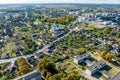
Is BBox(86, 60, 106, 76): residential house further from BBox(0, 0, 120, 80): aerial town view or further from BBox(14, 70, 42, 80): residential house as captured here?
BBox(14, 70, 42, 80): residential house

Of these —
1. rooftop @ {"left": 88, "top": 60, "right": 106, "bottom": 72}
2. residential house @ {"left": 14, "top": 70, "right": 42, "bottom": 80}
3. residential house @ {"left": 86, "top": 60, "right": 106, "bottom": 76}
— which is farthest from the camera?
rooftop @ {"left": 88, "top": 60, "right": 106, "bottom": 72}

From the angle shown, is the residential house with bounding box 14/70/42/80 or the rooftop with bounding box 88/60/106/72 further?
the rooftop with bounding box 88/60/106/72

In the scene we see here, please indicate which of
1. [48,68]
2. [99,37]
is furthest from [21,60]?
[99,37]

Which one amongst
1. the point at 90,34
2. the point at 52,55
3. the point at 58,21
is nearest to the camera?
the point at 52,55

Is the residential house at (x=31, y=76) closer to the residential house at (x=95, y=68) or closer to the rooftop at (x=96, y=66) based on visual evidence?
the residential house at (x=95, y=68)

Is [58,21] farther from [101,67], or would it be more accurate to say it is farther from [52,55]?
[101,67]

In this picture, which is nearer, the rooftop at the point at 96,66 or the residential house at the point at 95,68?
the residential house at the point at 95,68

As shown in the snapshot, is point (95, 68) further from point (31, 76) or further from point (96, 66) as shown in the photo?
point (31, 76)

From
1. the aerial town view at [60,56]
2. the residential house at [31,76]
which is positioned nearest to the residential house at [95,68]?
the aerial town view at [60,56]

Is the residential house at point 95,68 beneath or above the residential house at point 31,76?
beneath

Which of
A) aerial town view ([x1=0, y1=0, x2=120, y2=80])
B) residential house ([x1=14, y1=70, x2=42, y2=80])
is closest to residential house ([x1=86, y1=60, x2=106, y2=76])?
aerial town view ([x1=0, y1=0, x2=120, y2=80])

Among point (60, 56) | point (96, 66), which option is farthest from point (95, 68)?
point (60, 56)
